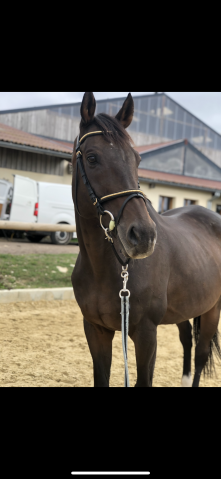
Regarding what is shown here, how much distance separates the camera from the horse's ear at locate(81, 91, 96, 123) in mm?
1993

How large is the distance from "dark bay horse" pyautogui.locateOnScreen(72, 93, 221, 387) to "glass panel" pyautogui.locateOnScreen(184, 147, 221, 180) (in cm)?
2214

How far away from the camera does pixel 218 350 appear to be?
3732 mm

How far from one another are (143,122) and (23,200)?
16036 mm

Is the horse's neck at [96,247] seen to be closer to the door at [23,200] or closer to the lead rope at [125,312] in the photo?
the lead rope at [125,312]

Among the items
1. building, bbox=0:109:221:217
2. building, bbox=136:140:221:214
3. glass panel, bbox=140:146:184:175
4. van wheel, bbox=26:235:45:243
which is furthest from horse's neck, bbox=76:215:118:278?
glass panel, bbox=140:146:184:175

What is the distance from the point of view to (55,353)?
4352mm

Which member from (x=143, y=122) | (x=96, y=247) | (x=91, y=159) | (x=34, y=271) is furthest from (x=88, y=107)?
(x=143, y=122)

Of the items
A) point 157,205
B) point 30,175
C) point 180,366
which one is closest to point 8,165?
point 30,175

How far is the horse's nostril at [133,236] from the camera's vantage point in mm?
1678

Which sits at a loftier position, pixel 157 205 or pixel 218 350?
pixel 157 205

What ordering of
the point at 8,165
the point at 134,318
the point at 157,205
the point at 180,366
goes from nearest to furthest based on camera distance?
the point at 134,318
the point at 180,366
the point at 8,165
the point at 157,205

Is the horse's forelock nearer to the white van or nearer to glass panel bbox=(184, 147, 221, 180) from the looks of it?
the white van
